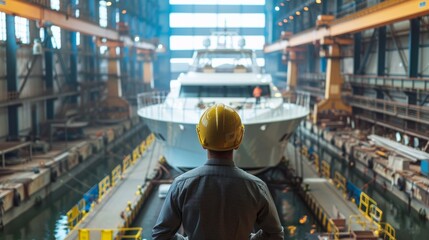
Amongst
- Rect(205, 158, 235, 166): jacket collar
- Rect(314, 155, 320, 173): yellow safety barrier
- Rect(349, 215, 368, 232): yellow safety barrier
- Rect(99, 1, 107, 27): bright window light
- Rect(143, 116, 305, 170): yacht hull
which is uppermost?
Rect(99, 1, 107, 27): bright window light

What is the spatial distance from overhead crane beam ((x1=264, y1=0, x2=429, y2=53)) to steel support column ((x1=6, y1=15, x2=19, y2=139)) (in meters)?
13.5

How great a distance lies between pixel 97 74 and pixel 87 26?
41.0ft

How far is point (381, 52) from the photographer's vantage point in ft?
80.9

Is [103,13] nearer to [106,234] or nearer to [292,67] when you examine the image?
[292,67]

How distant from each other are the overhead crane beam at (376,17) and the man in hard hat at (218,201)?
509 inches

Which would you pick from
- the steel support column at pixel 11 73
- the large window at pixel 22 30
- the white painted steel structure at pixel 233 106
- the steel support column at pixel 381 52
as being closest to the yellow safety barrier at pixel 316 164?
the white painted steel structure at pixel 233 106

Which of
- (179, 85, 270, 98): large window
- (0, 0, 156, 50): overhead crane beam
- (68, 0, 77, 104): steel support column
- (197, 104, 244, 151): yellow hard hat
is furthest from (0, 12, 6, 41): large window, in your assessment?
(197, 104, 244, 151): yellow hard hat

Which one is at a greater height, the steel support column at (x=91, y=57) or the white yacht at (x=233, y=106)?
the steel support column at (x=91, y=57)

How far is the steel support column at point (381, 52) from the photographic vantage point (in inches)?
966

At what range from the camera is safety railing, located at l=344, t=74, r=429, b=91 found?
1828cm

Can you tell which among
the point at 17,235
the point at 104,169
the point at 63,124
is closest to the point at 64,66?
→ the point at 63,124

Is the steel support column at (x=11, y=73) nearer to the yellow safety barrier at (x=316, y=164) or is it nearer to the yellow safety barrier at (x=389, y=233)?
the yellow safety barrier at (x=316, y=164)

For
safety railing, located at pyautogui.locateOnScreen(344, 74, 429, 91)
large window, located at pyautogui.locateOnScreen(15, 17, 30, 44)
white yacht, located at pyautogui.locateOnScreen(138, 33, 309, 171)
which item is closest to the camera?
white yacht, located at pyautogui.locateOnScreen(138, 33, 309, 171)

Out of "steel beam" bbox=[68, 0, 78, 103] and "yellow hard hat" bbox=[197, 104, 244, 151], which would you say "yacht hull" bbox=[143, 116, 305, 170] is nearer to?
"yellow hard hat" bbox=[197, 104, 244, 151]
